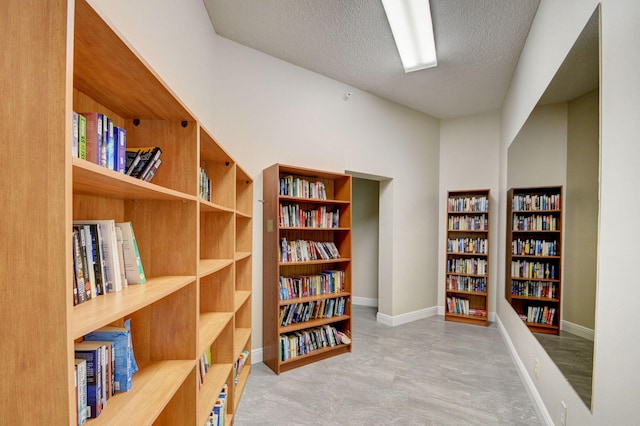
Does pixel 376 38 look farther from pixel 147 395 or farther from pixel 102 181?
pixel 147 395

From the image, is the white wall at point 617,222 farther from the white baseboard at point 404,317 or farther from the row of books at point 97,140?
the white baseboard at point 404,317

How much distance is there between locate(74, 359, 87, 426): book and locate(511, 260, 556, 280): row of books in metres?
2.28

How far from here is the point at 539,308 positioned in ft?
6.62

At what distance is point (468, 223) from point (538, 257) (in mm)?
2427

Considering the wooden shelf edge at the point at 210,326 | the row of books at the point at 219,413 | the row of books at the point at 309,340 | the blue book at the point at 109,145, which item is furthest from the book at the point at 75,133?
the row of books at the point at 309,340

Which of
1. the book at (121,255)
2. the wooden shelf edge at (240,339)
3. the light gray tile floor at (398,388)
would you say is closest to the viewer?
the book at (121,255)

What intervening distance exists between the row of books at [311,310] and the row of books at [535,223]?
6.10 feet

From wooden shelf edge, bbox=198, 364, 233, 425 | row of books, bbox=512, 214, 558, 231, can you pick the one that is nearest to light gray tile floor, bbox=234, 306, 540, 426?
wooden shelf edge, bbox=198, 364, 233, 425

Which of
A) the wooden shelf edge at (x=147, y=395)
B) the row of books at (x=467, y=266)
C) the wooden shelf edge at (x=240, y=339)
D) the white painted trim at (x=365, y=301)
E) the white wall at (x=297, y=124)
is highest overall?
the white wall at (x=297, y=124)

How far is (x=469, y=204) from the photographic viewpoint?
430 centimetres

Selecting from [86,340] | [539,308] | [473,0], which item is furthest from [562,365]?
[473,0]

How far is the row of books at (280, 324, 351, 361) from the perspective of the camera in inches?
109

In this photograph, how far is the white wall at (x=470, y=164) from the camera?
13.9 ft

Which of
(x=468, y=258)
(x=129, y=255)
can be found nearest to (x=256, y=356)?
(x=129, y=255)
